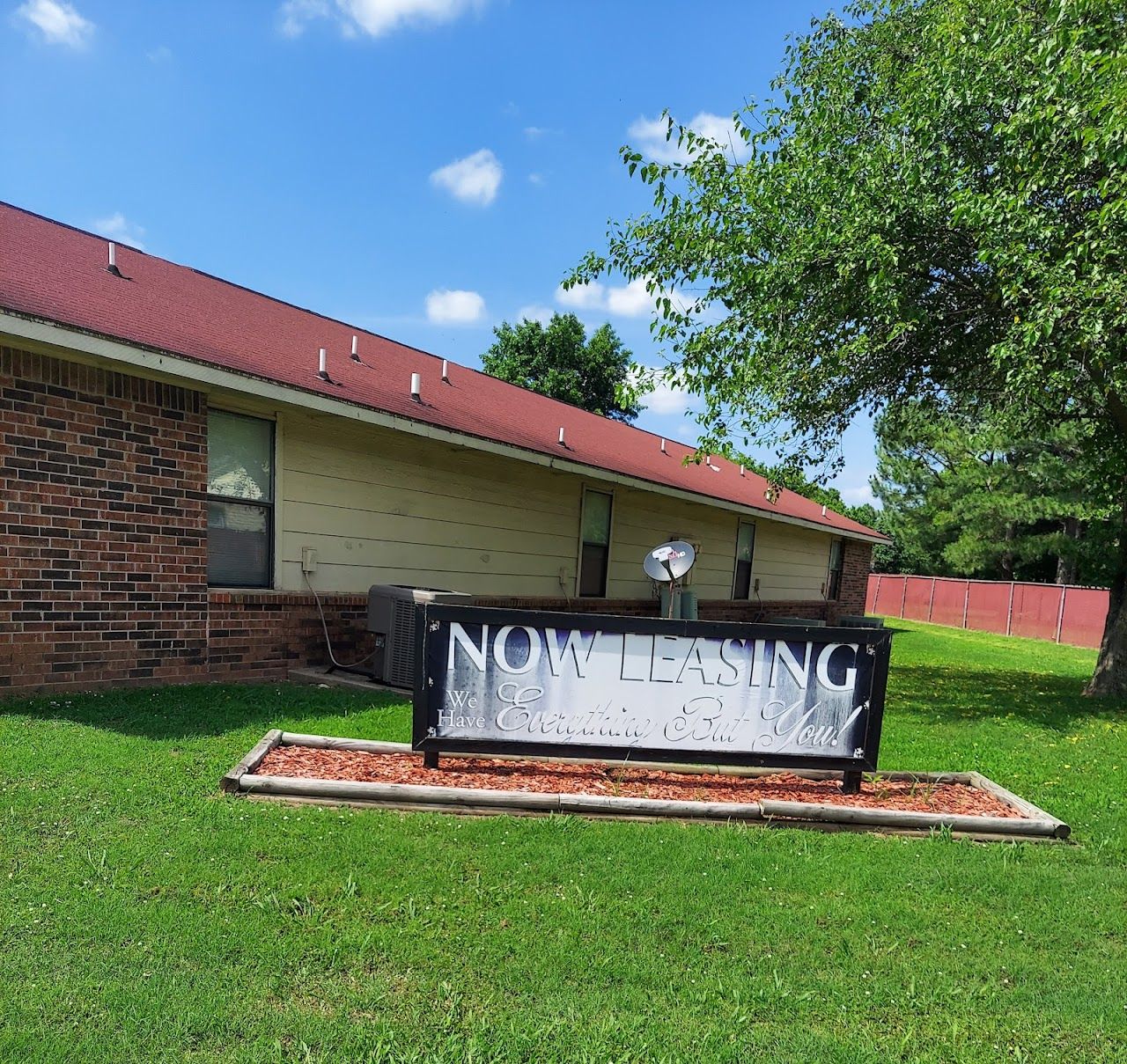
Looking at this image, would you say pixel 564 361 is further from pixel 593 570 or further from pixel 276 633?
pixel 276 633

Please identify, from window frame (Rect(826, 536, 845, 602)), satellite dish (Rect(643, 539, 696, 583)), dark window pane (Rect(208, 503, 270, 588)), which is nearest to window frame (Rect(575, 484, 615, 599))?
satellite dish (Rect(643, 539, 696, 583))

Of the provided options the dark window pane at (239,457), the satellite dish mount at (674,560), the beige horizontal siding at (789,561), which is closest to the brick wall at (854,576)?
the beige horizontal siding at (789,561)

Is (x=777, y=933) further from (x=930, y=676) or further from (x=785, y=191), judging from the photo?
(x=930, y=676)

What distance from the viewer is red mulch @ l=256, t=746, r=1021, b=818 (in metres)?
4.72

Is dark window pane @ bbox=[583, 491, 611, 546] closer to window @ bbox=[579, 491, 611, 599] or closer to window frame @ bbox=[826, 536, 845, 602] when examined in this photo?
window @ bbox=[579, 491, 611, 599]

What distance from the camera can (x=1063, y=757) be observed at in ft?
21.8

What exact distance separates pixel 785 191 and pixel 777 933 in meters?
7.23

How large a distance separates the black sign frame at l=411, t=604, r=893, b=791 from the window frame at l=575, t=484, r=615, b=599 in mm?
7202

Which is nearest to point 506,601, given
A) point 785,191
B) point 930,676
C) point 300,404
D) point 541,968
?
point 300,404

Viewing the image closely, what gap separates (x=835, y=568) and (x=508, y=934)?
68.3ft

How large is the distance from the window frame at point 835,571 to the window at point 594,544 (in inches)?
430

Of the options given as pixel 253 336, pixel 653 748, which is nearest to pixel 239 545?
pixel 253 336

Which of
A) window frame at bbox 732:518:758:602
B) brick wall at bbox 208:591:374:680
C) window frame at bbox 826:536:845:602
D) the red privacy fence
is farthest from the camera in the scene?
the red privacy fence

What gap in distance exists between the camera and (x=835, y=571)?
22172 mm
